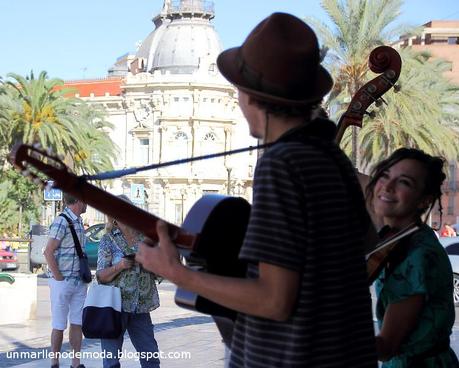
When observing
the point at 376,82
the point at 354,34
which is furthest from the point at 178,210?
the point at 376,82

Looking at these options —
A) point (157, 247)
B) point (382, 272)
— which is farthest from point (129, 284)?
point (157, 247)

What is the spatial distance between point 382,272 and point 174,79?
273ft

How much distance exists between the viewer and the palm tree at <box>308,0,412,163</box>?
1068 inches

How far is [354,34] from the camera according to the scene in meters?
27.2

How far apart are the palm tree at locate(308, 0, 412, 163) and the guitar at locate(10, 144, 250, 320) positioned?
24.9 m

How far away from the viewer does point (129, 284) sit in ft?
Result: 23.6

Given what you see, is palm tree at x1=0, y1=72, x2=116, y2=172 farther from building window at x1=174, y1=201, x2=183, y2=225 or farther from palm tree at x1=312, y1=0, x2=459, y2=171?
building window at x1=174, y1=201, x2=183, y2=225

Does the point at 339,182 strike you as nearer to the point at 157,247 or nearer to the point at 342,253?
the point at 342,253

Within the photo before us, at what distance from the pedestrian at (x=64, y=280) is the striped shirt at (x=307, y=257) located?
660cm

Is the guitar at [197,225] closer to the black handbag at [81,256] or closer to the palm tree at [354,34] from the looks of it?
the black handbag at [81,256]

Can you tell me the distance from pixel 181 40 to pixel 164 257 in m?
96.3

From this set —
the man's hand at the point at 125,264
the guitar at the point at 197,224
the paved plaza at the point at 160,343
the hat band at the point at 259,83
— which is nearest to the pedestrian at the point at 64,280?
the paved plaza at the point at 160,343

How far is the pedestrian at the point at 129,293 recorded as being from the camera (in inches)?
281

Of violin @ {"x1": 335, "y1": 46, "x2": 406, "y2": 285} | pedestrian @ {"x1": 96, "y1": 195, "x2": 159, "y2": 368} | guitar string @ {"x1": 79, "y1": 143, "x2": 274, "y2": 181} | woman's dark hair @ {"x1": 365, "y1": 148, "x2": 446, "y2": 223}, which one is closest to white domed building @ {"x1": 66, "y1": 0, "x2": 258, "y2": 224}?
pedestrian @ {"x1": 96, "y1": 195, "x2": 159, "y2": 368}
